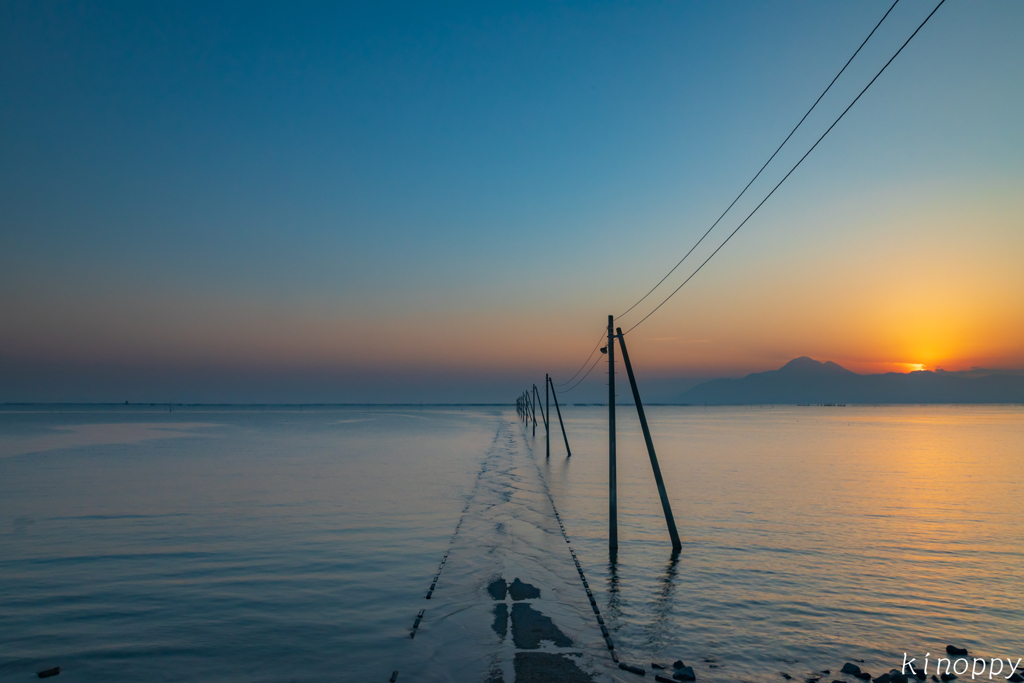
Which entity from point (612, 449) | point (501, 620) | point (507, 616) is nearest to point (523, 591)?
point (507, 616)

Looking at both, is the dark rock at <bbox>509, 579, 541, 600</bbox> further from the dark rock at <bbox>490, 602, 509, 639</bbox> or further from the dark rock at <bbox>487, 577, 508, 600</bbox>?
the dark rock at <bbox>490, 602, 509, 639</bbox>

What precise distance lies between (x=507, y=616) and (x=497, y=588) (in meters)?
1.97

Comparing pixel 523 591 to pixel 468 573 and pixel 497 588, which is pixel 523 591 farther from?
pixel 468 573

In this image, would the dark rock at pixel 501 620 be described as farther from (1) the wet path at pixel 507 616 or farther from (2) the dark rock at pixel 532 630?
(2) the dark rock at pixel 532 630

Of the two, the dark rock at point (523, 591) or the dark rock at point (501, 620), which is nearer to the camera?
the dark rock at point (501, 620)

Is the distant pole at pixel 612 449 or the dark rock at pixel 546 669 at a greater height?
the distant pole at pixel 612 449

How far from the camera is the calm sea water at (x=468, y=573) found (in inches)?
398

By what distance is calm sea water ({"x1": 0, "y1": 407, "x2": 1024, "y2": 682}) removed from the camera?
10.1 meters

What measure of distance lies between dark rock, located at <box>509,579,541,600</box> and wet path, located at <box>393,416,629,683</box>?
22 mm

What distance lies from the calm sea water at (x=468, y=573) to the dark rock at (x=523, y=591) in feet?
0.94

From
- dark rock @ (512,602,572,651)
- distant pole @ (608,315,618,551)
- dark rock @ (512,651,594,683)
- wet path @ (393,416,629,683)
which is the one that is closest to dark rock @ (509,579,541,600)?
wet path @ (393,416,629,683)

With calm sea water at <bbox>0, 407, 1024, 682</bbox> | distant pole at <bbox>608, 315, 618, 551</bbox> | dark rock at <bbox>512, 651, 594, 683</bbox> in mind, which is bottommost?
calm sea water at <bbox>0, 407, 1024, 682</bbox>

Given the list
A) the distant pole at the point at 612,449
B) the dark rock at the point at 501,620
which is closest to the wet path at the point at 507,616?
the dark rock at the point at 501,620

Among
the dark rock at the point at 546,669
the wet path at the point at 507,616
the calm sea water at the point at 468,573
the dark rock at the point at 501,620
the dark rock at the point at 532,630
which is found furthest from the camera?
the dark rock at the point at 501,620
